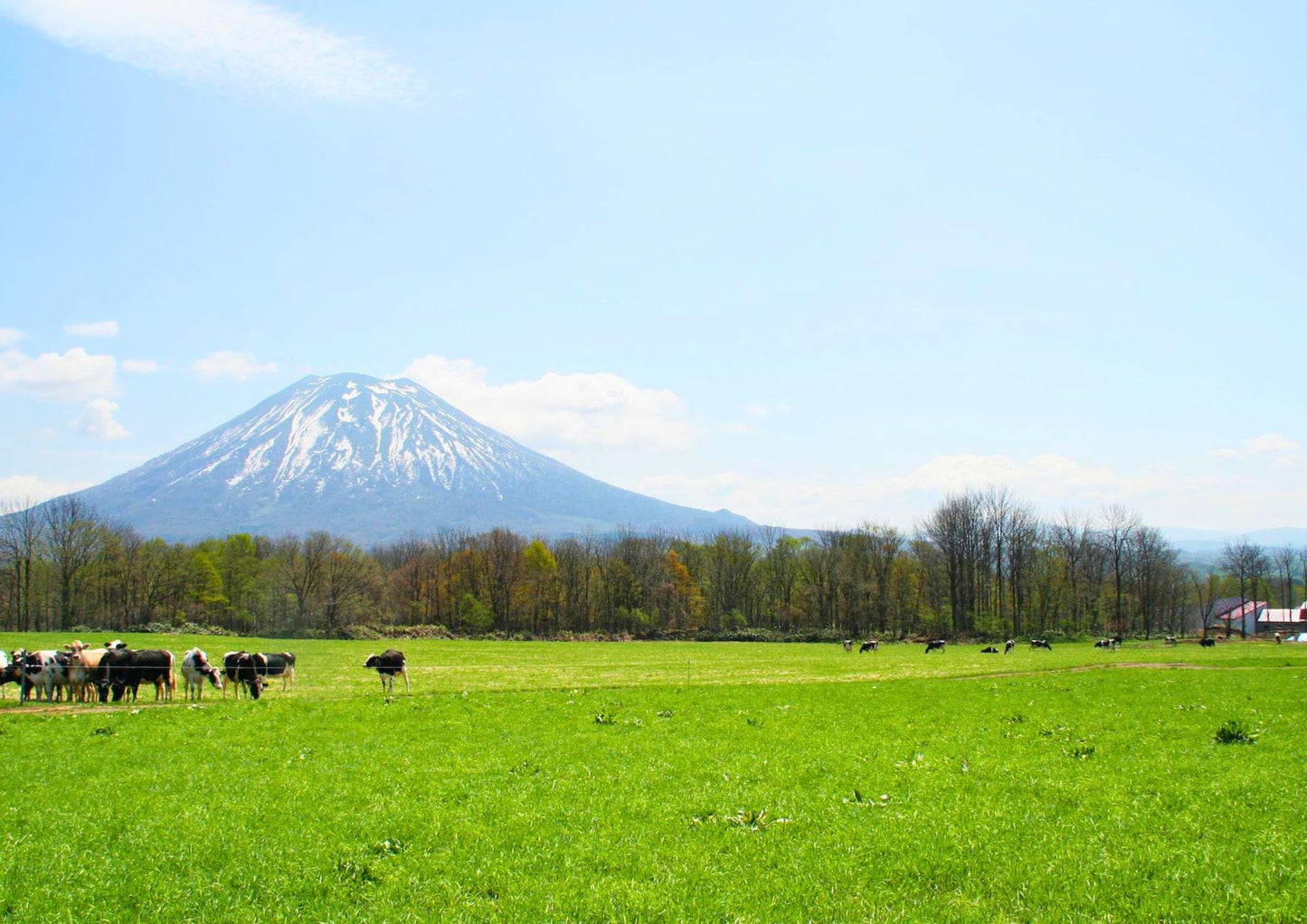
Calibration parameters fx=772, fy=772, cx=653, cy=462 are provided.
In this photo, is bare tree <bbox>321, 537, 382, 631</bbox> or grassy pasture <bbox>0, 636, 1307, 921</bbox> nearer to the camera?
grassy pasture <bbox>0, 636, 1307, 921</bbox>

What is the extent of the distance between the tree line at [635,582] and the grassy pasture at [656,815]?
6965cm

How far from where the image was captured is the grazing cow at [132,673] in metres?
25.6

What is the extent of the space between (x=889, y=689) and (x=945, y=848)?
1909 cm

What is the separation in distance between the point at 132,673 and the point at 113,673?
540mm

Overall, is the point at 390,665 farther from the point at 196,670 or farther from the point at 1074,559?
the point at 1074,559

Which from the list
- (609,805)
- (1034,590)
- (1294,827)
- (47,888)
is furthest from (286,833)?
(1034,590)

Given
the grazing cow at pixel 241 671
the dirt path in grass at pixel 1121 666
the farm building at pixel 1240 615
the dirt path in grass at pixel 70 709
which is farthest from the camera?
the farm building at pixel 1240 615

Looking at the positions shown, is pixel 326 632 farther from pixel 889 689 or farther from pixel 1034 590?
pixel 1034 590

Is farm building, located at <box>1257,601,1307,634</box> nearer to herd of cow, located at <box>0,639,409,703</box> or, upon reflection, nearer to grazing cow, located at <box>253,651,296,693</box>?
grazing cow, located at <box>253,651,296,693</box>

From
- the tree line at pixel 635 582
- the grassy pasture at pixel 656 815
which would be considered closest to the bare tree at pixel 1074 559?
the tree line at pixel 635 582

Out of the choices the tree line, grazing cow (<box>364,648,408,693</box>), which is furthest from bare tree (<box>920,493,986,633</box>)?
grazing cow (<box>364,648,408,693</box>)

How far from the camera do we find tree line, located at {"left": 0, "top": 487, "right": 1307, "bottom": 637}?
270 ft

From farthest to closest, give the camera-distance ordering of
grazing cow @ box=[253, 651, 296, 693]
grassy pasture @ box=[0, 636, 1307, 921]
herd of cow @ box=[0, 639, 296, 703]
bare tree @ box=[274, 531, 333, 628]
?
bare tree @ box=[274, 531, 333, 628], grazing cow @ box=[253, 651, 296, 693], herd of cow @ box=[0, 639, 296, 703], grassy pasture @ box=[0, 636, 1307, 921]

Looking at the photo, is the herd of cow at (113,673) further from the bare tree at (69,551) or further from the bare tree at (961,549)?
the bare tree at (961,549)
